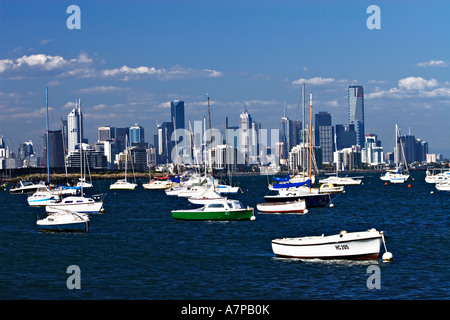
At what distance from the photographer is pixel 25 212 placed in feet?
291

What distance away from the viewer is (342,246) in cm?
3969

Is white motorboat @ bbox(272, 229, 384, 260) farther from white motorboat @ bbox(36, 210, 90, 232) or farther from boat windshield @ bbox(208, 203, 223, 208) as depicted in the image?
boat windshield @ bbox(208, 203, 223, 208)

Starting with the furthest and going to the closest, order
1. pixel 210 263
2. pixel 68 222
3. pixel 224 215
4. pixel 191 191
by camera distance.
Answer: pixel 191 191 < pixel 224 215 < pixel 68 222 < pixel 210 263

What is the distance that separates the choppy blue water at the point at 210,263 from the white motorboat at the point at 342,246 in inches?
23.8

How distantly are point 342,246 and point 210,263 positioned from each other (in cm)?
860

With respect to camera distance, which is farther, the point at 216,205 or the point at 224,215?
→ the point at 216,205

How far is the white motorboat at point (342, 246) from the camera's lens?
3938 centimetres

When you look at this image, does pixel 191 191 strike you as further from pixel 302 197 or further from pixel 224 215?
pixel 224 215

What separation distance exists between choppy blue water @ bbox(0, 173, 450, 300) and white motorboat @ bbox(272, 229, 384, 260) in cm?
60

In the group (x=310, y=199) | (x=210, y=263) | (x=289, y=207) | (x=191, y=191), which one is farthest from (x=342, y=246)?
(x=191, y=191)

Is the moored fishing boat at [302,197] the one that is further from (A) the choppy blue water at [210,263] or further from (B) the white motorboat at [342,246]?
(B) the white motorboat at [342,246]

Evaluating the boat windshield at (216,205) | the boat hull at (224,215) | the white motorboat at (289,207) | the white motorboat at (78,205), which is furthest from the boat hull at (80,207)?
the white motorboat at (289,207)
